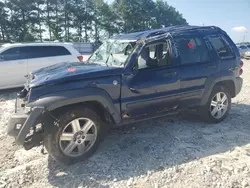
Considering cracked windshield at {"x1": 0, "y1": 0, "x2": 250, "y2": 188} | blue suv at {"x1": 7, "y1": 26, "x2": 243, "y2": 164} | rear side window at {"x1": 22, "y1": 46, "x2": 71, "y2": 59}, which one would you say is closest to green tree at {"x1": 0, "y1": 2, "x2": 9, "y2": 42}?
rear side window at {"x1": 22, "y1": 46, "x2": 71, "y2": 59}

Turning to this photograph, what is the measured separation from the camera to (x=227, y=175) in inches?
124

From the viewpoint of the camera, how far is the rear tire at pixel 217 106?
4750 mm

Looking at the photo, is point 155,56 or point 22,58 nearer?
point 155,56

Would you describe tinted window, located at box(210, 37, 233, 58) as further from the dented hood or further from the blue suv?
the dented hood

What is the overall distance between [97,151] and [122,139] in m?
0.60

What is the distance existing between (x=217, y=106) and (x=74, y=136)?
3.03 m

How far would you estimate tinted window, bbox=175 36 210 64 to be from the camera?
4246 millimetres

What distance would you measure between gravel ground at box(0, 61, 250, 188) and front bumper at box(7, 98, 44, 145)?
1.87 ft

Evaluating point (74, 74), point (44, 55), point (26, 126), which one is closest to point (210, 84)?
point (74, 74)

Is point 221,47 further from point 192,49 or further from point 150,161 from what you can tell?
point 150,161

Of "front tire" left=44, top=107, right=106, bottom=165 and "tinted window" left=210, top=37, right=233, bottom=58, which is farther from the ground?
"tinted window" left=210, top=37, right=233, bottom=58

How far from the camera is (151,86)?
3881mm

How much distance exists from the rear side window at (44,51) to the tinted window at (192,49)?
17.3 feet

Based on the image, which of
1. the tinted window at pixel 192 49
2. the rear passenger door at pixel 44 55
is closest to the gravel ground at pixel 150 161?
the tinted window at pixel 192 49
